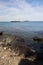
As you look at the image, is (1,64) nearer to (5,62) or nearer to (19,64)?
(5,62)

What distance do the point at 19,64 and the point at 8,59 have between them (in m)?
1.34

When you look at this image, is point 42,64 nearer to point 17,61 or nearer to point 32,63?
point 32,63

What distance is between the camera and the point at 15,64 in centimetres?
974

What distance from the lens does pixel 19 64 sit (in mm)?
9641

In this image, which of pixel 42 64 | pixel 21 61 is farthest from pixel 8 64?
pixel 42 64

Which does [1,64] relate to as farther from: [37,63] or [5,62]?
[37,63]

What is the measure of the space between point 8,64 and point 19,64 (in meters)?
0.86

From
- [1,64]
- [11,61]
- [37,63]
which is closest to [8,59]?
[11,61]

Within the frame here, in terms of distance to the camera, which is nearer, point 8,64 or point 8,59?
point 8,64

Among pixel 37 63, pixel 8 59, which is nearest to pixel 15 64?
pixel 8 59

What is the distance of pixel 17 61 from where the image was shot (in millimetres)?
10227

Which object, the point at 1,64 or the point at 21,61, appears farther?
the point at 21,61

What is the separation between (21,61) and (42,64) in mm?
1720

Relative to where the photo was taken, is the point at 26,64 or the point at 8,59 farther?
the point at 8,59
